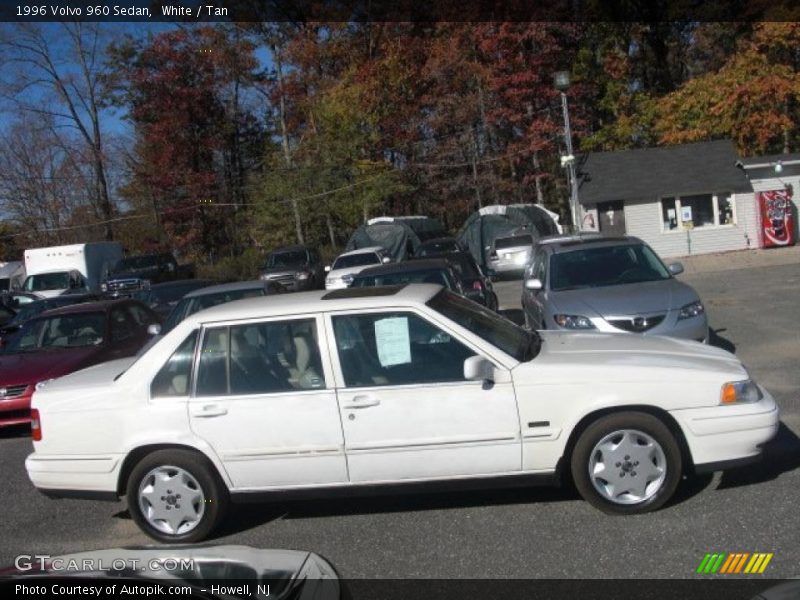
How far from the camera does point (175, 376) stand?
5.63 meters

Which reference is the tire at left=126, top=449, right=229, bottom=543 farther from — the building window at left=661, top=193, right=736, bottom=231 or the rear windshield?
the building window at left=661, top=193, right=736, bottom=231

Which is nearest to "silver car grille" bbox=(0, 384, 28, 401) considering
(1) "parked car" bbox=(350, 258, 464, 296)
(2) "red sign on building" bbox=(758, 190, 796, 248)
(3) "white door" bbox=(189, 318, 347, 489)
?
(1) "parked car" bbox=(350, 258, 464, 296)

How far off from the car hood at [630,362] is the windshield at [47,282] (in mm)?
27778

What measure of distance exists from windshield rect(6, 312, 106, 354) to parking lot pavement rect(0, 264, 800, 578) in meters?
4.10

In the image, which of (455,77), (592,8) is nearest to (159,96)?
(455,77)

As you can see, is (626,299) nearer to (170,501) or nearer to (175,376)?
(175,376)

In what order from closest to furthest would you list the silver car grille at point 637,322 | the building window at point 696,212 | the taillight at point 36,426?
the taillight at point 36,426 → the silver car grille at point 637,322 → the building window at point 696,212

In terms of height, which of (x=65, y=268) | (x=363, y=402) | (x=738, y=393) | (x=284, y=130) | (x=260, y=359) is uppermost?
(x=284, y=130)

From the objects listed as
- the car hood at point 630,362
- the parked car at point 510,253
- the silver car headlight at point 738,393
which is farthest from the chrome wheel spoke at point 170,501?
the parked car at point 510,253

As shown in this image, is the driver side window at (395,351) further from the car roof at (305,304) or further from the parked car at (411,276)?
the parked car at (411,276)

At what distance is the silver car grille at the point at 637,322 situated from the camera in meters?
8.85

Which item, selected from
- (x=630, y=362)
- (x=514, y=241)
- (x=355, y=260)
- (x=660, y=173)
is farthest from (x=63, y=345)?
(x=660, y=173)

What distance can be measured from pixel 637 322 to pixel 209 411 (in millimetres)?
5064

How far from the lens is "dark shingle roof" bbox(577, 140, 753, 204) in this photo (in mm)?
29312
